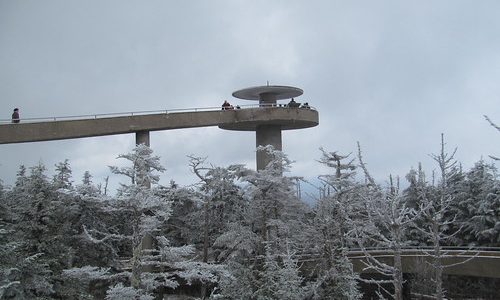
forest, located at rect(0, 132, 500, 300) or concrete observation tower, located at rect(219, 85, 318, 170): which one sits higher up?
concrete observation tower, located at rect(219, 85, 318, 170)

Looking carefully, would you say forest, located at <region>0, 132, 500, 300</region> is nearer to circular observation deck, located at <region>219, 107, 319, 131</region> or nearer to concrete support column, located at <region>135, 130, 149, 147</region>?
concrete support column, located at <region>135, 130, 149, 147</region>

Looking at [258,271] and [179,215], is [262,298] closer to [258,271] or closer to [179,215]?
[258,271]

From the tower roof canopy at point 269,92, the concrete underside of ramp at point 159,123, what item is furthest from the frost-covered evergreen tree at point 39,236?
the tower roof canopy at point 269,92

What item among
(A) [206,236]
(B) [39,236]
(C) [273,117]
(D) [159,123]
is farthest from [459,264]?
(D) [159,123]

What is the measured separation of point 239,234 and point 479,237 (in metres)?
14.5

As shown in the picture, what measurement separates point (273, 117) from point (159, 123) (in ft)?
25.5

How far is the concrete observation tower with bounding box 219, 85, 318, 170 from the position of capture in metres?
33.2

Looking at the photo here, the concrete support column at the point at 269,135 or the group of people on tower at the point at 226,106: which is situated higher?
the group of people on tower at the point at 226,106

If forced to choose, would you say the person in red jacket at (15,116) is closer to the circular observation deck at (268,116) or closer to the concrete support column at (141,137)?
the concrete support column at (141,137)

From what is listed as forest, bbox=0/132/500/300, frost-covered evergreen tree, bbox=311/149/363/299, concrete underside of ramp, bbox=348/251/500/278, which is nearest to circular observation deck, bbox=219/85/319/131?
forest, bbox=0/132/500/300

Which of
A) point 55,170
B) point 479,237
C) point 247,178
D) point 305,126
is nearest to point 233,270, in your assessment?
point 247,178

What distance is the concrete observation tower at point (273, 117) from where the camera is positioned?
33219 mm

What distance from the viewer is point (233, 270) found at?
18250 mm

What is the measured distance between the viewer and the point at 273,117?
33062mm
